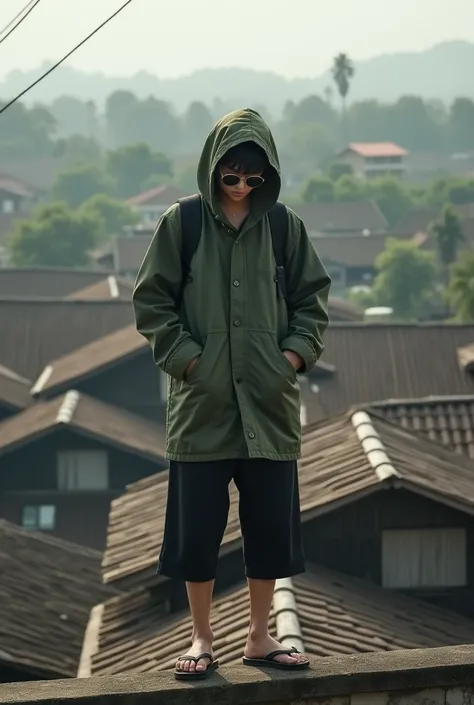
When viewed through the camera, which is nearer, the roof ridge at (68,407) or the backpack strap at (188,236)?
the backpack strap at (188,236)

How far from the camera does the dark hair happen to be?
5.61 meters

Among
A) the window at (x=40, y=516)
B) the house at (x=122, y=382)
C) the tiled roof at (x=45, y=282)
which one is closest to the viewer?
the window at (x=40, y=516)

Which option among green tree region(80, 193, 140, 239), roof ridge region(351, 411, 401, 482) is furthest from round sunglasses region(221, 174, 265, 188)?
green tree region(80, 193, 140, 239)

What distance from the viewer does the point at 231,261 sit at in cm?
568

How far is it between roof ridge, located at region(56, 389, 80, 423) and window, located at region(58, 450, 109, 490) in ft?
2.18

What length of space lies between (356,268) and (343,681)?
69.9 metres

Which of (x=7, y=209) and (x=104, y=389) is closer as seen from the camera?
(x=104, y=389)

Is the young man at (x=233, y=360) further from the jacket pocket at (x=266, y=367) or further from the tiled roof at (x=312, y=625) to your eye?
the tiled roof at (x=312, y=625)

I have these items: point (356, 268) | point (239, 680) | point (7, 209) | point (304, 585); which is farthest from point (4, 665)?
point (7, 209)

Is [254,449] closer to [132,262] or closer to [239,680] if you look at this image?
[239,680]

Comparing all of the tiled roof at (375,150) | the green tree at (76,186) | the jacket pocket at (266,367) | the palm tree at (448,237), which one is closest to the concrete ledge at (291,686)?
the jacket pocket at (266,367)

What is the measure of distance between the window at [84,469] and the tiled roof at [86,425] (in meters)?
0.52

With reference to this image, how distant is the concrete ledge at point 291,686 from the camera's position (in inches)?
216

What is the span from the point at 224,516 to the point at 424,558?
7.35 metres
